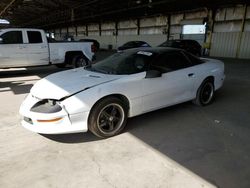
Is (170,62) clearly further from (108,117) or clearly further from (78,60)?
(78,60)

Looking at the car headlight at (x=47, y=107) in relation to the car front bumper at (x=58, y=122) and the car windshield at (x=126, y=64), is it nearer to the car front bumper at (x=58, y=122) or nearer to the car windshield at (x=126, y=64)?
the car front bumper at (x=58, y=122)

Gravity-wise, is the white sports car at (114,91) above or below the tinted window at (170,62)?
below

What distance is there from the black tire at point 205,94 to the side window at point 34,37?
6992mm

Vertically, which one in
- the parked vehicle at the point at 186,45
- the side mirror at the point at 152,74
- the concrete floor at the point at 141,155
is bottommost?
the concrete floor at the point at 141,155

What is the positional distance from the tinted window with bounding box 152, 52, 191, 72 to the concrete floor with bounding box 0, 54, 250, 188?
96 cm

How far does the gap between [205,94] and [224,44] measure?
15.2m

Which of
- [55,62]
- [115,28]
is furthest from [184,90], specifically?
[115,28]

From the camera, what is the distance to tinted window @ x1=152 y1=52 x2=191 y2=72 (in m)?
4.36

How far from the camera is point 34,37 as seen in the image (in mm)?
9258

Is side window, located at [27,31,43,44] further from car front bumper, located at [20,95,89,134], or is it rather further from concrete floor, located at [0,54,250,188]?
car front bumper, located at [20,95,89,134]

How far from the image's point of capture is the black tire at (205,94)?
507 cm

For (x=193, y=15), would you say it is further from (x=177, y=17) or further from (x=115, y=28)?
(x=115, y=28)

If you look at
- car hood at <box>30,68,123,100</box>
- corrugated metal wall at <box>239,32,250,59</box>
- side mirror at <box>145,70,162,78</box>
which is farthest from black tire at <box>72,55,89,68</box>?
corrugated metal wall at <box>239,32,250,59</box>

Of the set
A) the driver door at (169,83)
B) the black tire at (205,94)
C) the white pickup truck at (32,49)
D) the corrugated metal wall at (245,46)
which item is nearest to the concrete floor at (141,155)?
the driver door at (169,83)
